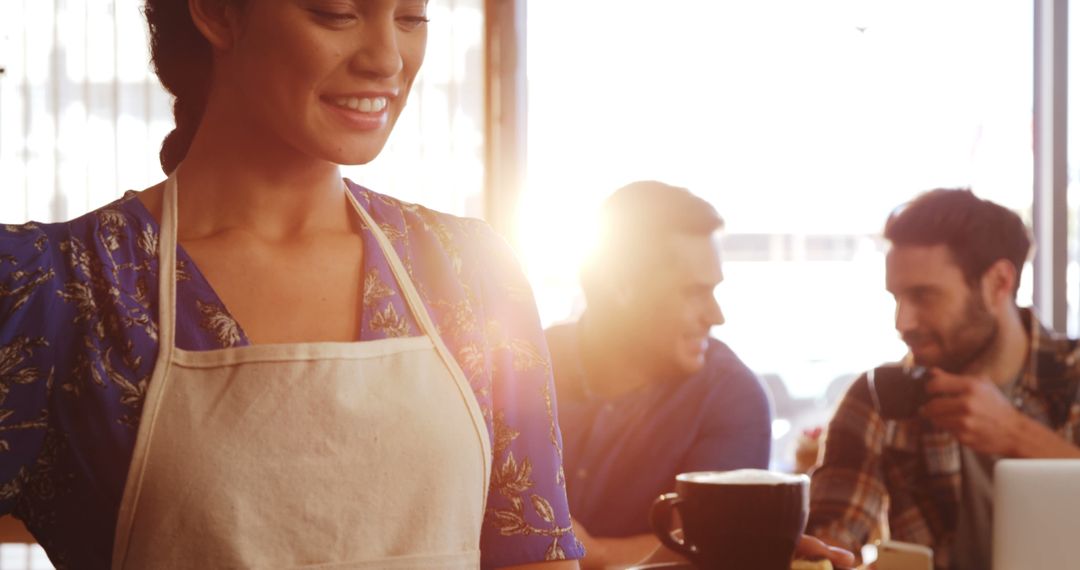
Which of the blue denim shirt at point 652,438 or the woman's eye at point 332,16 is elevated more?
the woman's eye at point 332,16

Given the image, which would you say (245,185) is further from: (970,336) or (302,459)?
(970,336)

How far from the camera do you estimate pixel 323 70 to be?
0.87m

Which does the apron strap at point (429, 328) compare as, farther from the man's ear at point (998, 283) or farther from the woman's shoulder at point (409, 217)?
the man's ear at point (998, 283)

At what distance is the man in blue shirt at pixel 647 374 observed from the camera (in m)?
2.04

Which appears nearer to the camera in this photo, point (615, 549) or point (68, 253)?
point (68, 253)

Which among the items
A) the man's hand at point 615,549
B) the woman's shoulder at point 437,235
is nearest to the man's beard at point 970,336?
the man's hand at point 615,549

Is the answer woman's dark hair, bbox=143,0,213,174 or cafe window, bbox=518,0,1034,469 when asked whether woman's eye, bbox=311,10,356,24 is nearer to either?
woman's dark hair, bbox=143,0,213,174

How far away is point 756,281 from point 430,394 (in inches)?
275

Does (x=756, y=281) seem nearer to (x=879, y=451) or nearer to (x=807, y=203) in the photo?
(x=807, y=203)

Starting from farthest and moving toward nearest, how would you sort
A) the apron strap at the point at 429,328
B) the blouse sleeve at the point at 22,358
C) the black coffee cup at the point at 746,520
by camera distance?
the black coffee cup at the point at 746,520 → the apron strap at the point at 429,328 → the blouse sleeve at the point at 22,358

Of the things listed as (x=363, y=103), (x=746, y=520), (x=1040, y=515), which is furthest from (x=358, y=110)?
(x=1040, y=515)

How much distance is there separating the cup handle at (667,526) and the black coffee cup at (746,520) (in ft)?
0.05

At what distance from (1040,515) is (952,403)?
27.1 inches

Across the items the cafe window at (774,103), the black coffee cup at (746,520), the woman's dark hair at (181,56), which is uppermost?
the cafe window at (774,103)
